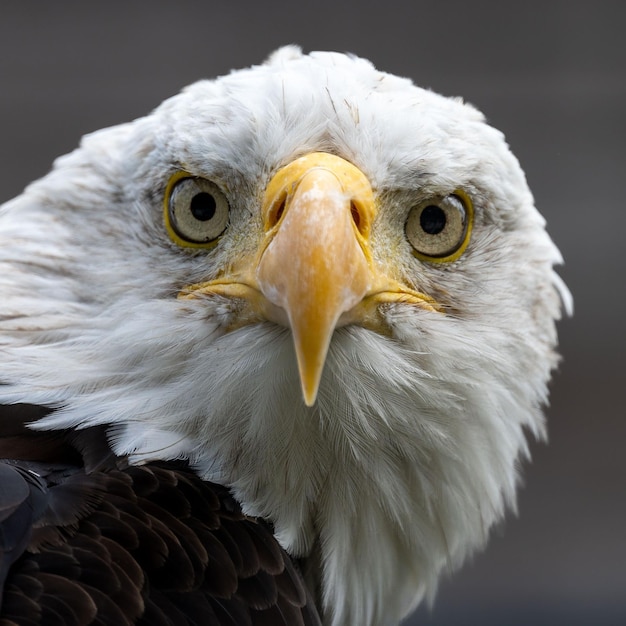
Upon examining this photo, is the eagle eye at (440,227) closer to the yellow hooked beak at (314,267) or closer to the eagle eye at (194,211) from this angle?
the yellow hooked beak at (314,267)

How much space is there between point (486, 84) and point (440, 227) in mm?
2714

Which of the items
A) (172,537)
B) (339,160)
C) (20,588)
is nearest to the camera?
(20,588)

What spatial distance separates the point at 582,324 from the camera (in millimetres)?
4285

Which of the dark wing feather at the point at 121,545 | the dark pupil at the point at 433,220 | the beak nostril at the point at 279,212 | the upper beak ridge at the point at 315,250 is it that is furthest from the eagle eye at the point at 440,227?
the dark wing feather at the point at 121,545

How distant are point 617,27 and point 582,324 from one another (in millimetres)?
1309

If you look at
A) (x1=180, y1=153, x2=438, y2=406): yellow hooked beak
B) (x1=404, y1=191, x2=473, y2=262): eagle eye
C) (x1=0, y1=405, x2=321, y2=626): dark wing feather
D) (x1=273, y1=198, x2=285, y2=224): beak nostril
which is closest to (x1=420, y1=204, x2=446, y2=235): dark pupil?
(x1=404, y1=191, x2=473, y2=262): eagle eye

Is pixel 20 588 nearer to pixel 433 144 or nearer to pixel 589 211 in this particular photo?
pixel 433 144

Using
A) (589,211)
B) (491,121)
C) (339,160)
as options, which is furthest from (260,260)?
(589,211)

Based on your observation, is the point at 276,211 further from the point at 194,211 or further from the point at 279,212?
the point at 194,211

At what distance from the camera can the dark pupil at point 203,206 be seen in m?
1.49

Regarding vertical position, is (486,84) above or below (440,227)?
above

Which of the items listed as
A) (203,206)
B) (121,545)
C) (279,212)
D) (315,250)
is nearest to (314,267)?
(315,250)

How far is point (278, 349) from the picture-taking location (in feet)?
4.52

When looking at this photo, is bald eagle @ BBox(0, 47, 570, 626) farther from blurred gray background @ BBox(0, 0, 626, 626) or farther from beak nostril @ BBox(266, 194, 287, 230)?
blurred gray background @ BBox(0, 0, 626, 626)
